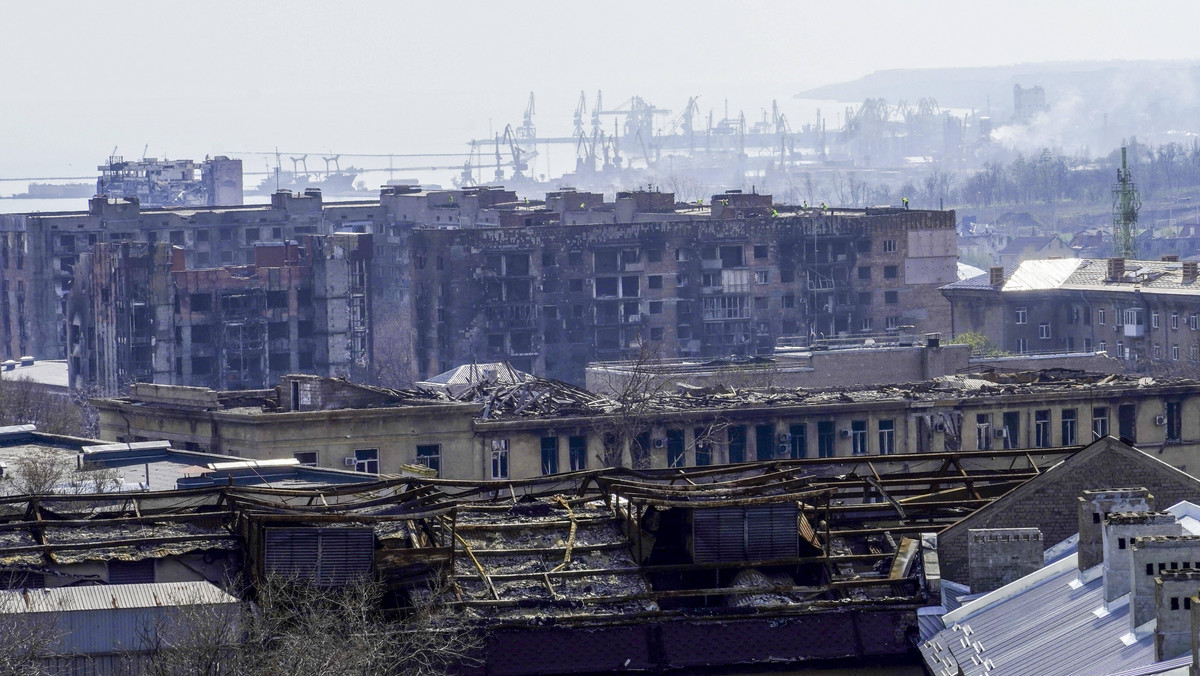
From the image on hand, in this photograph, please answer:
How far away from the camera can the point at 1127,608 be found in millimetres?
20297

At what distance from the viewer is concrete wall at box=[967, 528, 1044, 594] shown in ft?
78.9

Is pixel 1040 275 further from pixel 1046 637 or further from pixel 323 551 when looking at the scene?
pixel 1046 637

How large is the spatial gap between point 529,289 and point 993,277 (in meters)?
22.5

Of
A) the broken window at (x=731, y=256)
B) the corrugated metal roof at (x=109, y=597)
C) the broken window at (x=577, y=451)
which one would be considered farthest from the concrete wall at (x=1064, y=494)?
the broken window at (x=731, y=256)

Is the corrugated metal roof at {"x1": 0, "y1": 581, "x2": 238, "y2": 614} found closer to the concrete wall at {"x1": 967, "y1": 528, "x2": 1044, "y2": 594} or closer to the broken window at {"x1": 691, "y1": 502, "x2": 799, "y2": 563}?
the broken window at {"x1": 691, "y1": 502, "x2": 799, "y2": 563}

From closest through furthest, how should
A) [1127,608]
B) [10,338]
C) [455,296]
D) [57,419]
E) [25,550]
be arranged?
[1127,608]
[25,550]
[57,419]
[455,296]
[10,338]

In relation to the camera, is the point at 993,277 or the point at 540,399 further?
the point at 993,277

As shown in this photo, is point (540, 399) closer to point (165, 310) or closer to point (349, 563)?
point (349, 563)

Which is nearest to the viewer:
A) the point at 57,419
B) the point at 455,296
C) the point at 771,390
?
the point at 771,390

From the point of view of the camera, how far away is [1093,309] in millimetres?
96062

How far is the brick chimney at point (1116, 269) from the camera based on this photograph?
318 ft

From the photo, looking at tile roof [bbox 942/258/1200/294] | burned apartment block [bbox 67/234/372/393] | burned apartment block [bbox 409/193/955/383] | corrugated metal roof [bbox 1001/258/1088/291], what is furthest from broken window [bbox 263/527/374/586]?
burned apartment block [bbox 409/193/955/383]

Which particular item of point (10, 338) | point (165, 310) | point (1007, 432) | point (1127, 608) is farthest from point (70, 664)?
point (10, 338)

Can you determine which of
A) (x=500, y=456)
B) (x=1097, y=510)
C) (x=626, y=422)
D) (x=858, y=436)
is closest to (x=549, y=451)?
(x=500, y=456)
